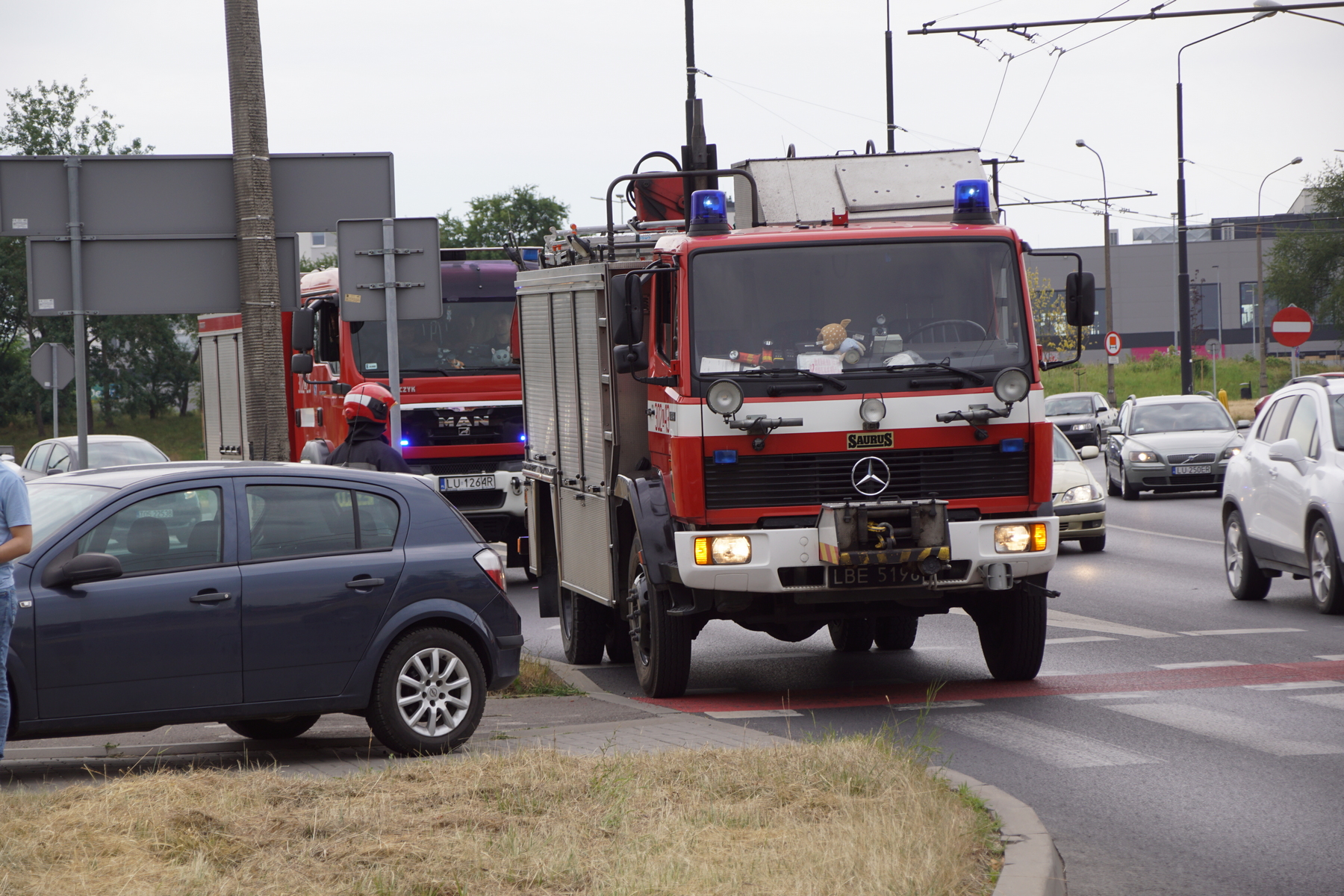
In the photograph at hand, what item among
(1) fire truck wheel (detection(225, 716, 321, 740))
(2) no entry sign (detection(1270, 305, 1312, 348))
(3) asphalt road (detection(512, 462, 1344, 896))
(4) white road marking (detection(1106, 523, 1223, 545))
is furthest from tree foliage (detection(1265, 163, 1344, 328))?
(1) fire truck wheel (detection(225, 716, 321, 740))

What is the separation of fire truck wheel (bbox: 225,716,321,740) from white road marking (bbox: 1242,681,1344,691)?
18.4ft

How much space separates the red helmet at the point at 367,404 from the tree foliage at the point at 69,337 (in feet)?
198

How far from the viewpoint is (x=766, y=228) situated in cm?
1071

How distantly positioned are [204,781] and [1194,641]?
827 cm

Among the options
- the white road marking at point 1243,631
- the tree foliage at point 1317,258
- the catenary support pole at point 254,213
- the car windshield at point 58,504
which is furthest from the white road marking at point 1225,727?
the tree foliage at point 1317,258

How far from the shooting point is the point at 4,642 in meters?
7.11

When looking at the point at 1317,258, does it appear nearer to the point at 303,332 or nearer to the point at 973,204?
the point at 303,332

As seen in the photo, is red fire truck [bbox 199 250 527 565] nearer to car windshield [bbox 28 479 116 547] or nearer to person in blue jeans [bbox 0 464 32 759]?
car windshield [bbox 28 479 116 547]

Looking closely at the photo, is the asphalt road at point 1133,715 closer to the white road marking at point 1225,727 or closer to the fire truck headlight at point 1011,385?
the white road marking at point 1225,727

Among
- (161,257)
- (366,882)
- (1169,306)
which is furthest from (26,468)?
(1169,306)

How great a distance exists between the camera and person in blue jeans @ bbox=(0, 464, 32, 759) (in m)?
7.11

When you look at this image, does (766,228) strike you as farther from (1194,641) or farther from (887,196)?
(1194,641)

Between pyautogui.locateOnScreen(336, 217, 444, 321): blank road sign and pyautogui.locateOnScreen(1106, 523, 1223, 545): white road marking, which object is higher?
pyautogui.locateOnScreen(336, 217, 444, 321): blank road sign

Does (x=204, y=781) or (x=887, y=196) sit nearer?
(x=204, y=781)
